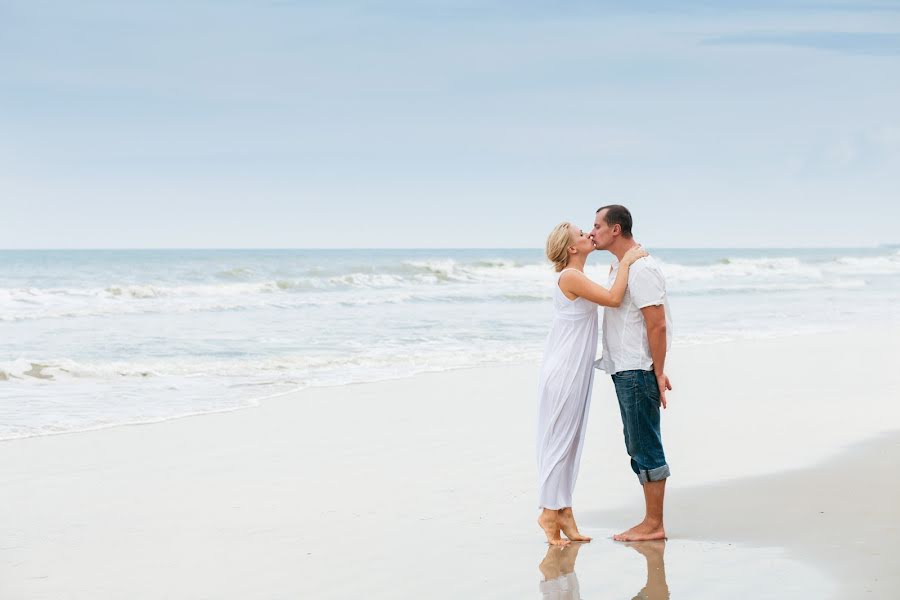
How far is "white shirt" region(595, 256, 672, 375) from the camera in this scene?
4.77 m

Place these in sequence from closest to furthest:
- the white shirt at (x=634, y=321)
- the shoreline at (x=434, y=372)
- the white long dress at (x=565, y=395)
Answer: the white shirt at (x=634, y=321), the white long dress at (x=565, y=395), the shoreline at (x=434, y=372)

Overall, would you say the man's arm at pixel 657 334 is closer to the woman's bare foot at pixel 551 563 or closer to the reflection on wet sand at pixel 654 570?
the reflection on wet sand at pixel 654 570

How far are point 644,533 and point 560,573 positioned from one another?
0.67 metres

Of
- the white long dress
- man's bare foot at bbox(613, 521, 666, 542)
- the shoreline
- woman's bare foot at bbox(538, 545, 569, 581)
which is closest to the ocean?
the shoreline

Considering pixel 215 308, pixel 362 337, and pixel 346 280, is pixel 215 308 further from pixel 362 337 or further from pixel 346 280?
pixel 346 280

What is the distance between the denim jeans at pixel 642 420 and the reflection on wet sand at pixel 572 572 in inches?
13.9

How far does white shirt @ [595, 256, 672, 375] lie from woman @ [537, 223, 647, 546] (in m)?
0.12

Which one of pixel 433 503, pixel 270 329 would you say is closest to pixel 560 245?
pixel 433 503

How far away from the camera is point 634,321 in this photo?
4.85 meters

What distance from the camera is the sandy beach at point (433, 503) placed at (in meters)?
4.39

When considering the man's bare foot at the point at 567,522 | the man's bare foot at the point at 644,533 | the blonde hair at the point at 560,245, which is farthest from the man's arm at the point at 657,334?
the man's bare foot at the point at 567,522

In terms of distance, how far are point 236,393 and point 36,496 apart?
168 inches

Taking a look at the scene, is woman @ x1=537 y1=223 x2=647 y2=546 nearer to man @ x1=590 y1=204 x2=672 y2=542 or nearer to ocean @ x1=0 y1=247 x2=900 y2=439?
man @ x1=590 y1=204 x2=672 y2=542

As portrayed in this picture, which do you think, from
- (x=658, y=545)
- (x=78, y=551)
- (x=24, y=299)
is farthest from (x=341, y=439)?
(x=24, y=299)
